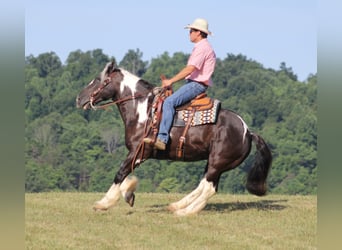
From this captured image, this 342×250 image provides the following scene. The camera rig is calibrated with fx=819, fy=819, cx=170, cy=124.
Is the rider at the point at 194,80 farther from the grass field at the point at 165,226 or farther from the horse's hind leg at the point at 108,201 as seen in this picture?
the grass field at the point at 165,226

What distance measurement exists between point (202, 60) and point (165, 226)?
2247mm

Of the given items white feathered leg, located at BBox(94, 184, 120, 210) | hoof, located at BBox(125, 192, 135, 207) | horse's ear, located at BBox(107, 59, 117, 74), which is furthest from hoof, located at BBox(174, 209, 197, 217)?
horse's ear, located at BBox(107, 59, 117, 74)

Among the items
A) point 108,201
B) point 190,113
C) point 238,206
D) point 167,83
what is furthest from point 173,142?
point 238,206

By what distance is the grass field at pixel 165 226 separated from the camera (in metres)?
8.41

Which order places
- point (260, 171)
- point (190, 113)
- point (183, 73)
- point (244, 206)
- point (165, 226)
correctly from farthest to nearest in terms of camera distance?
point (244, 206)
point (260, 171)
point (190, 113)
point (183, 73)
point (165, 226)

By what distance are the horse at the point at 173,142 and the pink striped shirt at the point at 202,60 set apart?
1.94 feet

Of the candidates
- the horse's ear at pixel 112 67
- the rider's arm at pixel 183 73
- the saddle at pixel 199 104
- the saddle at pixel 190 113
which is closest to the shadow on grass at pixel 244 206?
the saddle at pixel 190 113

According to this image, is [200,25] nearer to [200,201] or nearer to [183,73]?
[183,73]

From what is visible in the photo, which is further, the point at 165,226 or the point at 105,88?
the point at 105,88

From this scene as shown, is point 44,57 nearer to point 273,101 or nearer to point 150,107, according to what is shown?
point 273,101

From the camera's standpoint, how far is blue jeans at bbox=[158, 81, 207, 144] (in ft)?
34.4

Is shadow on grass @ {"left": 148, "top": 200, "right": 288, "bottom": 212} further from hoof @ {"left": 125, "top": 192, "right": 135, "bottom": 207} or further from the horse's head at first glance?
the horse's head

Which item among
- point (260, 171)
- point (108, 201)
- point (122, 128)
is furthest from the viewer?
point (122, 128)

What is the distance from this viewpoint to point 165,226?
9.48 meters
